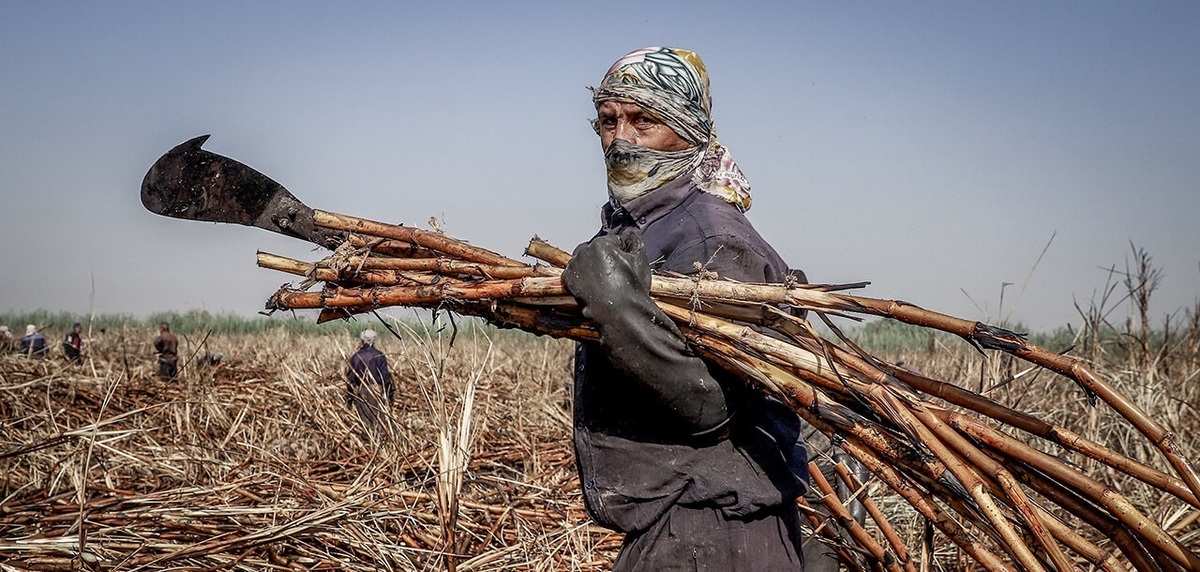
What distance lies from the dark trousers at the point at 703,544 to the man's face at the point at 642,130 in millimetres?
845

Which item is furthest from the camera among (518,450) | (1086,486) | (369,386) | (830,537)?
(518,450)

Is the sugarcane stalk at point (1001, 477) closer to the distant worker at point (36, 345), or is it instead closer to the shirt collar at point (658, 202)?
the shirt collar at point (658, 202)

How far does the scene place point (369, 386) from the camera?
462cm

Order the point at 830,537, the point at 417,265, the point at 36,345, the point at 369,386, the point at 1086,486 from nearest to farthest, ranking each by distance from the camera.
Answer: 1. the point at 1086,486
2. the point at 417,265
3. the point at 830,537
4. the point at 369,386
5. the point at 36,345

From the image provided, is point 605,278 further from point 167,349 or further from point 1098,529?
point 167,349

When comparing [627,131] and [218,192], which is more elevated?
[627,131]

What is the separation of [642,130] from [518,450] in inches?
153

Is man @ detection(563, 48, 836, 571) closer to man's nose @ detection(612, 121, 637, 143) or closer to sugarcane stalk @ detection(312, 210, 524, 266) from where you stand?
man's nose @ detection(612, 121, 637, 143)

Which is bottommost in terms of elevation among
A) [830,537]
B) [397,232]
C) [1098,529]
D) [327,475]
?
[327,475]

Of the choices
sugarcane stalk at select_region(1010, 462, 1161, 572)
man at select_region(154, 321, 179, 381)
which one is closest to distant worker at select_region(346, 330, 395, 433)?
sugarcane stalk at select_region(1010, 462, 1161, 572)

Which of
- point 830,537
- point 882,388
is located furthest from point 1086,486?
point 830,537

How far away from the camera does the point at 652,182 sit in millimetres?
2135

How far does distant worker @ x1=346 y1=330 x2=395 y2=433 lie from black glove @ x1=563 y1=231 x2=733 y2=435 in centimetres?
226

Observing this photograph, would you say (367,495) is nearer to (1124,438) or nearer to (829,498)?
(829,498)
